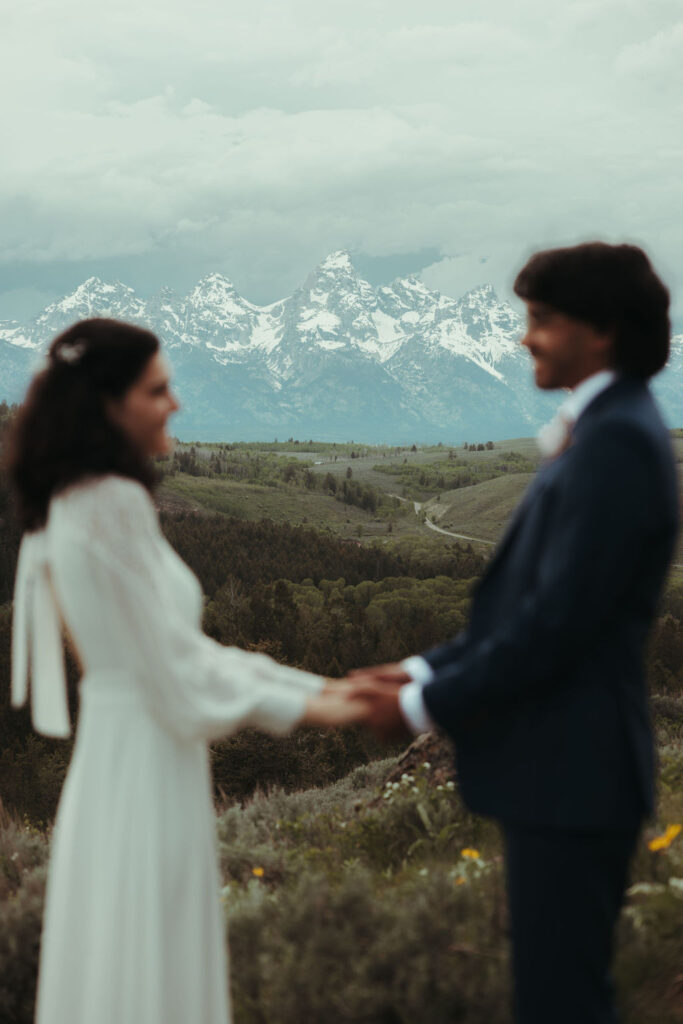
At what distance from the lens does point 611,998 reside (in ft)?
7.34

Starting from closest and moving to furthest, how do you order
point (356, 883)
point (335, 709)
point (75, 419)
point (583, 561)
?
point (583, 561), point (75, 419), point (335, 709), point (356, 883)

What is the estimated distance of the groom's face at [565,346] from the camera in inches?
91.9

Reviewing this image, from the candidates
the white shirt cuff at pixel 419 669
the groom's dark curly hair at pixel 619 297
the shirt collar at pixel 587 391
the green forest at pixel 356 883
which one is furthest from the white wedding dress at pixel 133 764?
the groom's dark curly hair at pixel 619 297

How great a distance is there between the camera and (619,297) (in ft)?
7.47

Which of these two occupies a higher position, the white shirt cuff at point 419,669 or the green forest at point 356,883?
the white shirt cuff at point 419,669

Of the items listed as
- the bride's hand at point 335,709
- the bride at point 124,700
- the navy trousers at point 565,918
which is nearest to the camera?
the navy trousers at point 565,918

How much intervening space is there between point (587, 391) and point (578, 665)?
675 millimetres

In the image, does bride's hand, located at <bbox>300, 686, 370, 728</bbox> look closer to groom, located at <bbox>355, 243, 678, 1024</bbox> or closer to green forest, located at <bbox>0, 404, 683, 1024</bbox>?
groom, located at <bbox>355, 243, 678, 1024</bbox>

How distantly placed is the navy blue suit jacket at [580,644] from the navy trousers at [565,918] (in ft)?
0.26

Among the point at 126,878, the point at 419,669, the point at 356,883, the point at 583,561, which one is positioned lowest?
the point at 356,883

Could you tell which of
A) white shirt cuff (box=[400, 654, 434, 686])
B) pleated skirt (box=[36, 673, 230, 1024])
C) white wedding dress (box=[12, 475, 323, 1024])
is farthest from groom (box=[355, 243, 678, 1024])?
pleated skirt (box=[36, 673, 230, 1024])

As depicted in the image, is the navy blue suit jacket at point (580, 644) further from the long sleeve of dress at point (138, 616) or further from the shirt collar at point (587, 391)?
the long sleeve of dress at point (138, 616)

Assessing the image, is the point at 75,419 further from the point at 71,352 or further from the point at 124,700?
the point at 124,700

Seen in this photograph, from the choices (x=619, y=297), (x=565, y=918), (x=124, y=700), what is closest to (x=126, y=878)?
(x=124, y=700)
